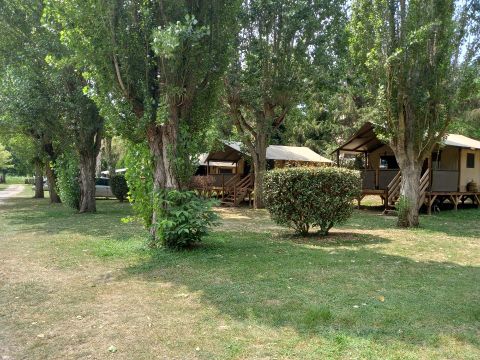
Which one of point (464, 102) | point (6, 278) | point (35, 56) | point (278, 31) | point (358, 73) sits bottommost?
point (6, 278)

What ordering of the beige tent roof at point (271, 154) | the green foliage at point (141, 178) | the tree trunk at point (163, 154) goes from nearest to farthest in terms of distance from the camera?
the tree trunk at point (163, 154) → the green foliage at point (141, 178) → the beige tent roof at point (271, 154)

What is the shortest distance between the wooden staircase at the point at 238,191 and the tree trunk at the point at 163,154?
14.1m

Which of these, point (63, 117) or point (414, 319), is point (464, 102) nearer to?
point (414, 319)

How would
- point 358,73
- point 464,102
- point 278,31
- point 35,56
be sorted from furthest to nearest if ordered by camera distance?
point 278,31 < point 35,56 < point 358,73 < point 464,102

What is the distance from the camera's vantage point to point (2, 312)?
479cm

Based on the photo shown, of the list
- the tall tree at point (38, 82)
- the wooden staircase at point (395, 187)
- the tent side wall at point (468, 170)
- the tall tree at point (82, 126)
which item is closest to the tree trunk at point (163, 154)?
the tall tree at point (82, 126)

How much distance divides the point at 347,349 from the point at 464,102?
10.4 m

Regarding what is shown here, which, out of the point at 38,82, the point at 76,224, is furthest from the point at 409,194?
the point at 38,82

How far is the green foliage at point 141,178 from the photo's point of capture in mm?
8297

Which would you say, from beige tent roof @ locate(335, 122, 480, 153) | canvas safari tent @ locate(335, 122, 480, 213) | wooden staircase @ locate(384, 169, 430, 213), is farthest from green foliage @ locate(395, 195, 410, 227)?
beige tent roof @ locate(335, 122, 480, 153)

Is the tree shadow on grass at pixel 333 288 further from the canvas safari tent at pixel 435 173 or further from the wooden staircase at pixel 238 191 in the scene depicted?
the wooden staircase at pixel 238 191

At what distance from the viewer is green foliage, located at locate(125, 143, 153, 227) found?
27.2 ft

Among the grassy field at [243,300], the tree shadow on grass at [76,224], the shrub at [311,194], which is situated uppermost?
the shrub at [311,194]

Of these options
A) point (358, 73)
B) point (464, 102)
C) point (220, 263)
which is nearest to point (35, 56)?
point (358, 73)
